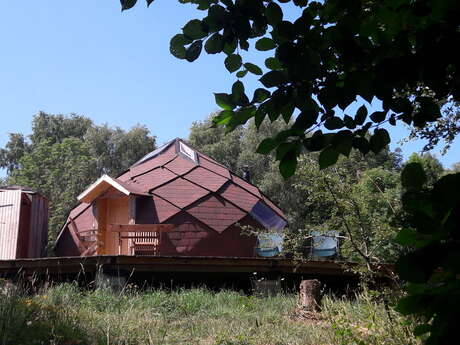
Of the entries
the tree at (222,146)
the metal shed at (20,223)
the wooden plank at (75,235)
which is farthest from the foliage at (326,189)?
the metal shed at (20,223)

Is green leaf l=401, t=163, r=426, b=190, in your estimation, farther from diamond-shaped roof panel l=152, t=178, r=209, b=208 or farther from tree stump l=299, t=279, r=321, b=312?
diamond-shaped roof panel l=152, t=178, r=209, b=208

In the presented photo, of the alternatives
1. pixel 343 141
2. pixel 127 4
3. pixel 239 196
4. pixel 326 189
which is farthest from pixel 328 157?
pixel 239 196

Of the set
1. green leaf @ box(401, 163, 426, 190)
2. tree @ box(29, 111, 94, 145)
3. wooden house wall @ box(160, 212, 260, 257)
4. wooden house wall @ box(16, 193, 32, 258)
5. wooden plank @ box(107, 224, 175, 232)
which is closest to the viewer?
green leaf @ box(401, 163, 426, 190)

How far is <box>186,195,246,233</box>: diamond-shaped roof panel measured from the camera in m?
13.1

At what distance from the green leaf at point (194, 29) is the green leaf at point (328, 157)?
48cm

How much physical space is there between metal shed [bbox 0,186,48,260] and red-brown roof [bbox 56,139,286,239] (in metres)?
1.34

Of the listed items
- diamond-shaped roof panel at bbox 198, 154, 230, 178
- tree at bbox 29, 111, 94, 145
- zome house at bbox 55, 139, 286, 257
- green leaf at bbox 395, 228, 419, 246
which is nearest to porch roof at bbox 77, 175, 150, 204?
zome house at bbox 55, 139, 286, 257

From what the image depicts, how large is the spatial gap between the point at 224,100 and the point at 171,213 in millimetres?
11932

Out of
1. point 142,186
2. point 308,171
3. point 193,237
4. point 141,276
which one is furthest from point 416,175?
point 142,186

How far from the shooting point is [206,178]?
48.6 feet

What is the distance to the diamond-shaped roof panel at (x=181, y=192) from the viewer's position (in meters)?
13.6

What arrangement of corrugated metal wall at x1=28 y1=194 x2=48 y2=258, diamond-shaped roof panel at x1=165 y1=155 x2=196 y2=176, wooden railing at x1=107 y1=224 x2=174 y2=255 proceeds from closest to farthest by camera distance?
wooden railing at x1=107 y1=224 x2=174 y2=255
corrugated metal wall at x1=28 y1=194 x2=48 y2=258
diamond-shaped roof panel at x1=165 y1=155 x2=196 y2=176

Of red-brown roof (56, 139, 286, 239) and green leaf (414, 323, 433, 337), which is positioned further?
red-brown roof (56, 139, 286, 239)

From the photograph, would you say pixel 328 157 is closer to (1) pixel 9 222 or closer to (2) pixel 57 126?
(1) pixel 9 222
